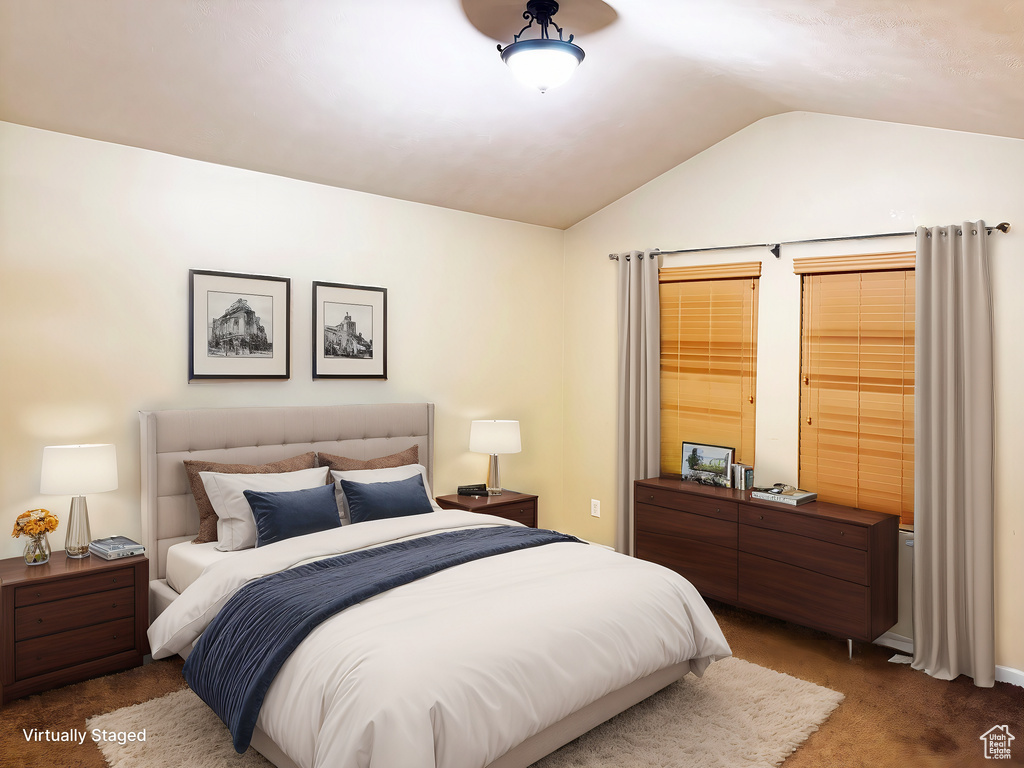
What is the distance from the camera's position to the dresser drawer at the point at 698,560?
3977mm

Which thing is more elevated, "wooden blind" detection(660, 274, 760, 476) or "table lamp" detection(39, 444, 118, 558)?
"wooden blind" detection(660, 274, 760, 476)

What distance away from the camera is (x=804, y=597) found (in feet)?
11.9

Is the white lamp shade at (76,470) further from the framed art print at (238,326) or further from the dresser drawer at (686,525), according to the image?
the dresser drawer at (686,525)

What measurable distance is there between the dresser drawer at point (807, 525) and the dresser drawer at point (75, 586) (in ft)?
10.3

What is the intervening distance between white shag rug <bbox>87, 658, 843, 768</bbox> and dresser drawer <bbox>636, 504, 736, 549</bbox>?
3.03 ft

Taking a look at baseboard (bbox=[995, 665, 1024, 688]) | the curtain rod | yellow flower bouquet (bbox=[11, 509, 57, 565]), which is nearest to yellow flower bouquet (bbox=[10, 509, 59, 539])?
yellow flower bouquet (bbox=[11, 509, 57, 565])

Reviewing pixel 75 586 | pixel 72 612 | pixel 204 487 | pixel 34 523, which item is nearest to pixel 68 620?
pixel 72 612

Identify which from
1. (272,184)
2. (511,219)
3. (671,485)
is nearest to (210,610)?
(272,184)

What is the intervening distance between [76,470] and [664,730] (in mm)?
2720

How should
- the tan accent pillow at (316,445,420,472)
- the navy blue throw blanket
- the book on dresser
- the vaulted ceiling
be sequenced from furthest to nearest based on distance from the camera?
the tan accent pillow at (316,445,420,472), the book on dresser, the vaulted ceiling, the navy blue throw blanket

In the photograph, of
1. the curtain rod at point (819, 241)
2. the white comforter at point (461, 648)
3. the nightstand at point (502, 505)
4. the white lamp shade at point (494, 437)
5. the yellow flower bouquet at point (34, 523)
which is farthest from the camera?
the white lamp shade at point (494, 437)

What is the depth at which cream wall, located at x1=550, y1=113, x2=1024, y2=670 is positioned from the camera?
3.25 m

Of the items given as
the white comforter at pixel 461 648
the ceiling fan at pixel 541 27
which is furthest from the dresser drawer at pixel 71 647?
the ceiling fan at pixel 541 27

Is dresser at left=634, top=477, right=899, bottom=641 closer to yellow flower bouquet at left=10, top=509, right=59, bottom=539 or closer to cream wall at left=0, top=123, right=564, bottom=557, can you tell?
cream wall at left=0, top=123, right=564, bottom=557
